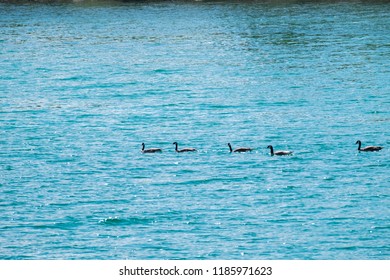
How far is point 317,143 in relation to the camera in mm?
60281

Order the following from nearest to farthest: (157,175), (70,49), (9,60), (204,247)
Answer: (204,247) → (157,175) → (9,60) → (70,49)

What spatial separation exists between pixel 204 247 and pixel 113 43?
72043 millimetres

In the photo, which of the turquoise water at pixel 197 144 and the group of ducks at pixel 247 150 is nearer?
the turquoise water at pixel 197 144

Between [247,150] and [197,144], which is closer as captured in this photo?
[247,150]

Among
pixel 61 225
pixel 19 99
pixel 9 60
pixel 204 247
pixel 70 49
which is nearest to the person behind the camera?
pixel 204 247

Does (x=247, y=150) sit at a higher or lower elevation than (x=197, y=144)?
higher

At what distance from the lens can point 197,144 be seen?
61125 mm

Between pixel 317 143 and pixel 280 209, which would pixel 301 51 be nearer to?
pixel 317 143

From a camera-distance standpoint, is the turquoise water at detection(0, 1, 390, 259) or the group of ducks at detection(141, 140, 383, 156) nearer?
the turquoise water at detection(0, 1, 390, 259)

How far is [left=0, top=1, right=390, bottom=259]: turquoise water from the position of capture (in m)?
45.0

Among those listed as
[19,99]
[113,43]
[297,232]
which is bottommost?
[113,43]

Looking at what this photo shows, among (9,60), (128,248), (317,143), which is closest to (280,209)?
(128,248)

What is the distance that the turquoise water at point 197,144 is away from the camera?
148 ft

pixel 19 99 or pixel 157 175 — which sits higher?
pixel 157 175
